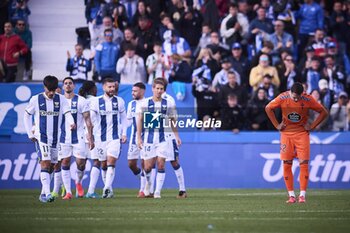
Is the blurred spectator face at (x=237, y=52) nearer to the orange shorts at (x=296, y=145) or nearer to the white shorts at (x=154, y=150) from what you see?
the white shorts at (x=154, y=150)

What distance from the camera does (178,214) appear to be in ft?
51.4

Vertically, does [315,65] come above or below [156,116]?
above

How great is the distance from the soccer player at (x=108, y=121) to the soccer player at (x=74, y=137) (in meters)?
0.32

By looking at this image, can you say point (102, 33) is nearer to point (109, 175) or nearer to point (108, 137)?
point (108, 137)

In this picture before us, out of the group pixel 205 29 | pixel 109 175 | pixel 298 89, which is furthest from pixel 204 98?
pixel 298 89

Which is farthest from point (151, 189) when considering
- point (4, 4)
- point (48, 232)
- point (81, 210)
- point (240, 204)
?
point (4, 4)

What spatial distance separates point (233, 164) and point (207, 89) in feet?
6.96

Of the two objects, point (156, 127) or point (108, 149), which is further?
point (156, 127)

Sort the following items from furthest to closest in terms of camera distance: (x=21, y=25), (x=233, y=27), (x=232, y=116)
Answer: (x=233, y=27), (x=21, y=25), (x=232, y=116)

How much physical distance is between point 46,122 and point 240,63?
1004cm

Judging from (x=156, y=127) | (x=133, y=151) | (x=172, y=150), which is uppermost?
(x=156, y=127)

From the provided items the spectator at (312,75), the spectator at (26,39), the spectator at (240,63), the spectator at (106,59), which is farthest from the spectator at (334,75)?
the spectator at (26,39)

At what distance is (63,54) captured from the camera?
2931 cm

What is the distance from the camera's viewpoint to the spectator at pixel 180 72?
26.6 metres
